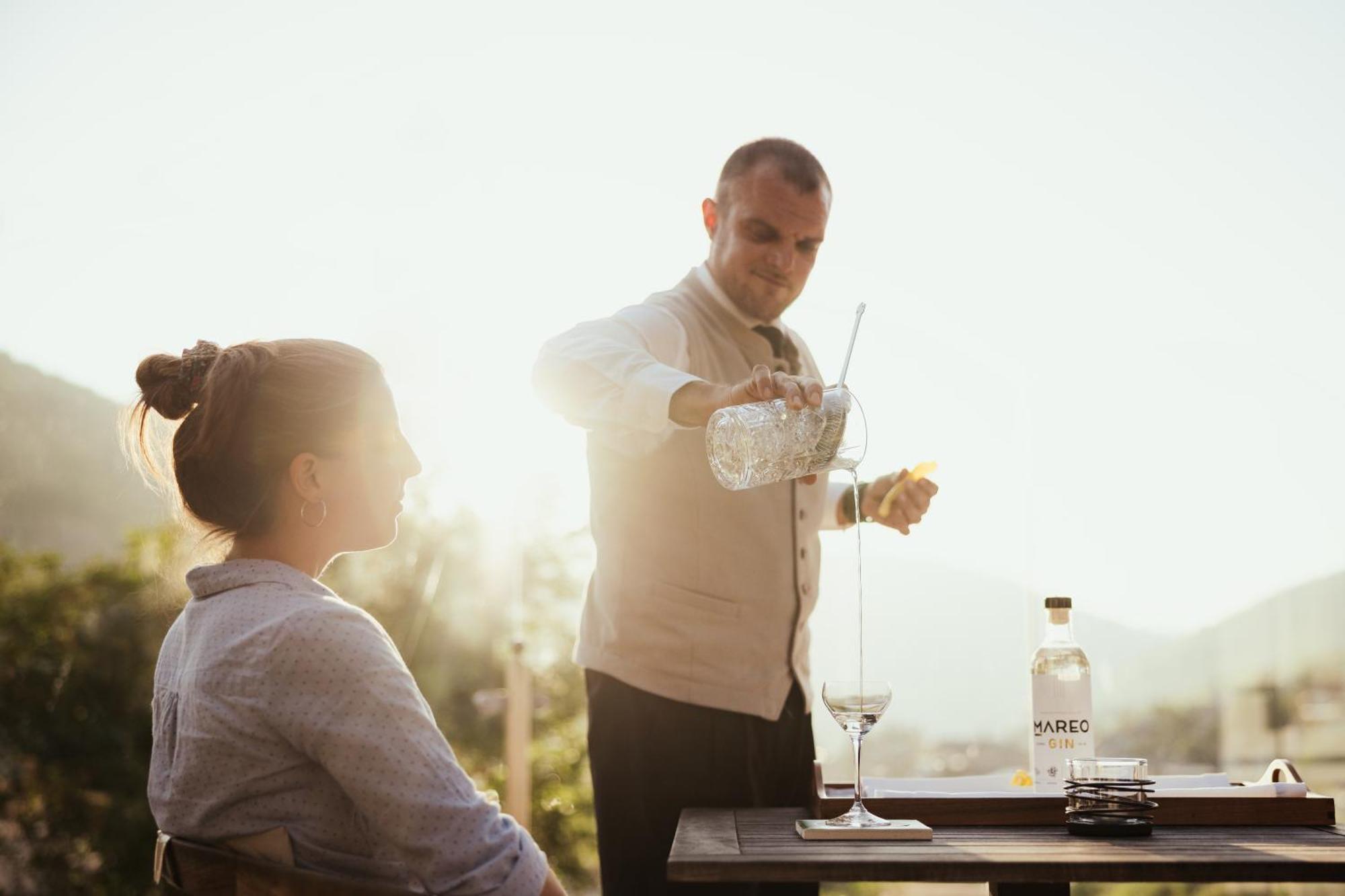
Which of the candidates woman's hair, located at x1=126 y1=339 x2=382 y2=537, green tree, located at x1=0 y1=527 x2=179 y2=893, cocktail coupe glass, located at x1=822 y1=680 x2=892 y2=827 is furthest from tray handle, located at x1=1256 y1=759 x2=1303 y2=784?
green tree, located at x1=0 y1=527 x2=179 y2=893

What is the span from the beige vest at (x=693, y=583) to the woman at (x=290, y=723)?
774mm

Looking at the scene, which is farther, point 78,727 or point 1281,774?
point 78,727

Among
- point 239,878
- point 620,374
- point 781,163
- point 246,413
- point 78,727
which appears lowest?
point 78,727

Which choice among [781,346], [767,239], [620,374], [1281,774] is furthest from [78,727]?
[1281,774]

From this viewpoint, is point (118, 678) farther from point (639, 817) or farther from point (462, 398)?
point (639, 817)

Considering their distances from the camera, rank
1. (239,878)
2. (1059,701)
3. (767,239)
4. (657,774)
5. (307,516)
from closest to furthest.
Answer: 1. (239,878)
2. (307,516)
3. (1059,701)
4. (657,774)
5. (767,239)

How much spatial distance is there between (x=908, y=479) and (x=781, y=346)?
45 cm

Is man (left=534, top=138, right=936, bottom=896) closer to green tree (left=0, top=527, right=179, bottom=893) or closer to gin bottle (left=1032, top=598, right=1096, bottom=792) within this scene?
gin bottle (left=1032, top=598, right=1096, bottom=792)

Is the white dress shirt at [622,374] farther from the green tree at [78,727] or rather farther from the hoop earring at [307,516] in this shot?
the green tree at [78,727]

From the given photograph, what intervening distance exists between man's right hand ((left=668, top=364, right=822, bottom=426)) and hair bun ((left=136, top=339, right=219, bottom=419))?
616mm

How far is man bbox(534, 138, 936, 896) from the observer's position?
189 cm

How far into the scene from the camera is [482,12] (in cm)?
538

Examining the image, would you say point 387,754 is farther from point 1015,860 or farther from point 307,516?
point 1015,860

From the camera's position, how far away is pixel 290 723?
1.06 m
